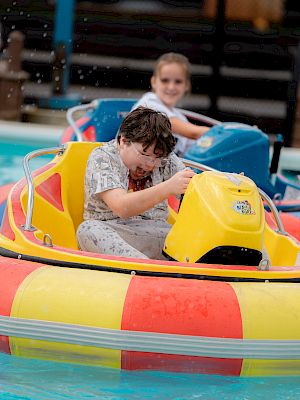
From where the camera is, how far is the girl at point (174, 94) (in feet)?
17.0

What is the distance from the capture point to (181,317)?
9.20 ft

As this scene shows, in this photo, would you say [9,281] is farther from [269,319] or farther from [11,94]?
[11,94]

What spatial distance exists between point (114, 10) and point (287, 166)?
360cm

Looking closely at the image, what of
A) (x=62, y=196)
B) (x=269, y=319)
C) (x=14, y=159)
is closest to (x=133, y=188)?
(x=62, y=196)

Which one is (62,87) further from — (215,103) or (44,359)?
(44,359)

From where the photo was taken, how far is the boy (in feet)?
10.4

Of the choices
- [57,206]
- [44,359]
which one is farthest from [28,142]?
[44,359]

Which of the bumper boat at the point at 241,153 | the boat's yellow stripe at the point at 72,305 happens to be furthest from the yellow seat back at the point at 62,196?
the bumper boat at the point at 241,153

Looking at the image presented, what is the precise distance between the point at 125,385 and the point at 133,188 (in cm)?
80

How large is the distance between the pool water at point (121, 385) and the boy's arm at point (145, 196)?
1.87ft

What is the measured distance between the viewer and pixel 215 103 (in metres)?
8.68

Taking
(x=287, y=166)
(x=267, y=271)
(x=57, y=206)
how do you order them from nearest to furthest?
(x=267, y=271)
(x=57, y=206)
(x=287, y=166)

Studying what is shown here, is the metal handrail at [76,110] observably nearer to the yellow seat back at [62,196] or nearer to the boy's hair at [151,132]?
the yellow seat back at [62,196]

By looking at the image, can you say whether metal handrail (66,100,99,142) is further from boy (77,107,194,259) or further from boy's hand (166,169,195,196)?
boy's hand (166,169,195,196)
